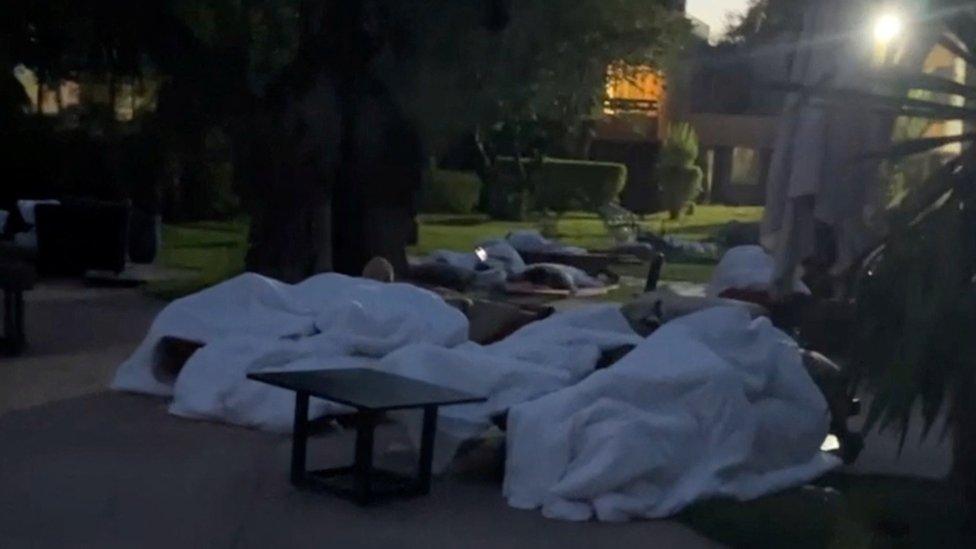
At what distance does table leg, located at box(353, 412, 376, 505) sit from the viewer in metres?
7.59

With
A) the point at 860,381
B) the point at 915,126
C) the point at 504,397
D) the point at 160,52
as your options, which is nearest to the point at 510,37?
the point at 160,52

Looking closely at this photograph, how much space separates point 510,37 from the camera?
15320 mm

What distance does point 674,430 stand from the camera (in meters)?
7.87

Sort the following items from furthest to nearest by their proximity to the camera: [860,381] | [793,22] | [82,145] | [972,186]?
→ [82,145]
[793,22]
[860,381]
[972,186]

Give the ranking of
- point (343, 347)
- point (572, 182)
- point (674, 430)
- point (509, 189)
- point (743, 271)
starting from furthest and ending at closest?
point (572, 182) < point (509, 189) < point (743, 271) < point (343, 347) < point (674, 430)

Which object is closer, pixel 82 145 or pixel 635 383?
pixel 635 383

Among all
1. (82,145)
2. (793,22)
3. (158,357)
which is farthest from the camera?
(82,145)

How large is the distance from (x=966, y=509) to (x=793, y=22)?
136 inches

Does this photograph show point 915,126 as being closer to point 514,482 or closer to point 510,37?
point 514,482

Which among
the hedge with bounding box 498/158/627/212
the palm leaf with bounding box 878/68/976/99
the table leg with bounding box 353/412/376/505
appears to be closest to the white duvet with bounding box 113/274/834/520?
the table leg with bounding box 353/412/376/505

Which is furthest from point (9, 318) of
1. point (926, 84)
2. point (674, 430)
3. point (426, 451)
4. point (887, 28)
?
point (926, 84)

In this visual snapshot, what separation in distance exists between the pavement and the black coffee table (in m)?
0.09

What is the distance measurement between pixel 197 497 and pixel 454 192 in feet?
87.6

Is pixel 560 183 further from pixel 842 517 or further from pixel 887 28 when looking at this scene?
pixel 842 517
